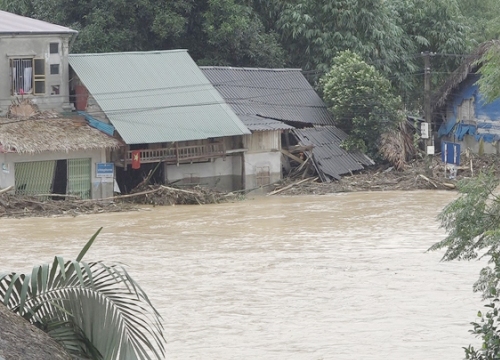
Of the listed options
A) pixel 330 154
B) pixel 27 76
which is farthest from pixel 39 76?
pixel 330 154

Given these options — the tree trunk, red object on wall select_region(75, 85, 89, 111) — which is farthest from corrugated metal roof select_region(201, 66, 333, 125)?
the tree trunk

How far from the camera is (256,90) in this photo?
1138 inches

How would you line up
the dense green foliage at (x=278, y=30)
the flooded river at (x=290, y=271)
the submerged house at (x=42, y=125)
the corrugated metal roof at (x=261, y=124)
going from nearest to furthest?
the flooded river at (x=290, y=271)
the submerged house at (x=42, y=125)
the corrugated metal roof at (x=261, y=124)
the dense green foliage at (x=278, y=30)

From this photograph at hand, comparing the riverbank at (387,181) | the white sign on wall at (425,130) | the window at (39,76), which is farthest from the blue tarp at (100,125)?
the white sign on wall at (425,130)

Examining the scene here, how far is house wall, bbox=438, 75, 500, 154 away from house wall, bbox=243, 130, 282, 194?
6800mm

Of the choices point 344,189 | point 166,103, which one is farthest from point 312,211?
point 166,103

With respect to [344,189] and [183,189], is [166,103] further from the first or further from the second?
[344,189]

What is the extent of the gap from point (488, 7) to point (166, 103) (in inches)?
759

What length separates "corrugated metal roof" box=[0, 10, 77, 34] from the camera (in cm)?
2438

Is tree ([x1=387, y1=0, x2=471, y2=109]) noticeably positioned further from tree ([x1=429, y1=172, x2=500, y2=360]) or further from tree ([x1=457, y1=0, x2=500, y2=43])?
tree ([x1=429, y1=172, x2=500, y2=360])

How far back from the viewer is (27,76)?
24.7m

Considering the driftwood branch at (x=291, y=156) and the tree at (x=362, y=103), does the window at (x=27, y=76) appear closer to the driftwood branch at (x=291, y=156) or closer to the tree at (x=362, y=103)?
the driftwood branch at (x=291, y=156)

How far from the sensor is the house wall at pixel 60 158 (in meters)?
23.2

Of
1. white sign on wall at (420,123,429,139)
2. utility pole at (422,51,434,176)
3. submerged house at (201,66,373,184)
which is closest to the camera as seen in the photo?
submerged house at (201,66,373,184)
